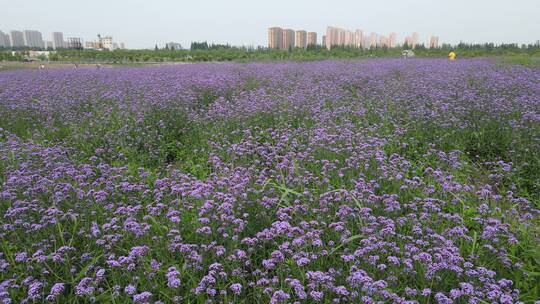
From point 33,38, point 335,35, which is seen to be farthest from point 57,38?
point 335,35

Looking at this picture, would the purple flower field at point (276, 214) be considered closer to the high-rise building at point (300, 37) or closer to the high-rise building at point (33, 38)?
the high-rise building at point (300, 37)

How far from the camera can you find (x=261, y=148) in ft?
15.9

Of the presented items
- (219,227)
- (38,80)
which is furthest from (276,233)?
(38,80)

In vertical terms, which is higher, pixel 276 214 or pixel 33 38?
pixel 33 38

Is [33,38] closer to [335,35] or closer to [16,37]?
[16,37]

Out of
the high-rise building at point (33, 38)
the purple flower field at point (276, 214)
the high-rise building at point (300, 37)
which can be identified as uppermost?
the high-rise building at point (33, 38)

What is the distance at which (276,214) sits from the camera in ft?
11.0

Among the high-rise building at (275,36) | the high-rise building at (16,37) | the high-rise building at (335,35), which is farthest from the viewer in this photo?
the high-rise building at (16,37)

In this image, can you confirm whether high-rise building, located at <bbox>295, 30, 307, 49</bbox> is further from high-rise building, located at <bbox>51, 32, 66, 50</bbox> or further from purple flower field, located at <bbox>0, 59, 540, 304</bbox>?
high-rise building, located at <bbox>51, 32, 66, 50</bbox>

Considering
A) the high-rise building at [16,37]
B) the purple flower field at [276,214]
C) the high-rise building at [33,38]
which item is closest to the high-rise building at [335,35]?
the purple flower field at [276,214]

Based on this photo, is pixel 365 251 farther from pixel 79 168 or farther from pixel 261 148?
pixel 79 168

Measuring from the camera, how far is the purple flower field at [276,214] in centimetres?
249

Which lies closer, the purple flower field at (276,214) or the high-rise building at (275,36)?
the purple flower field at (276,214)

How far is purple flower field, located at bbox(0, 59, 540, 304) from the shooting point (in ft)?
8.17
